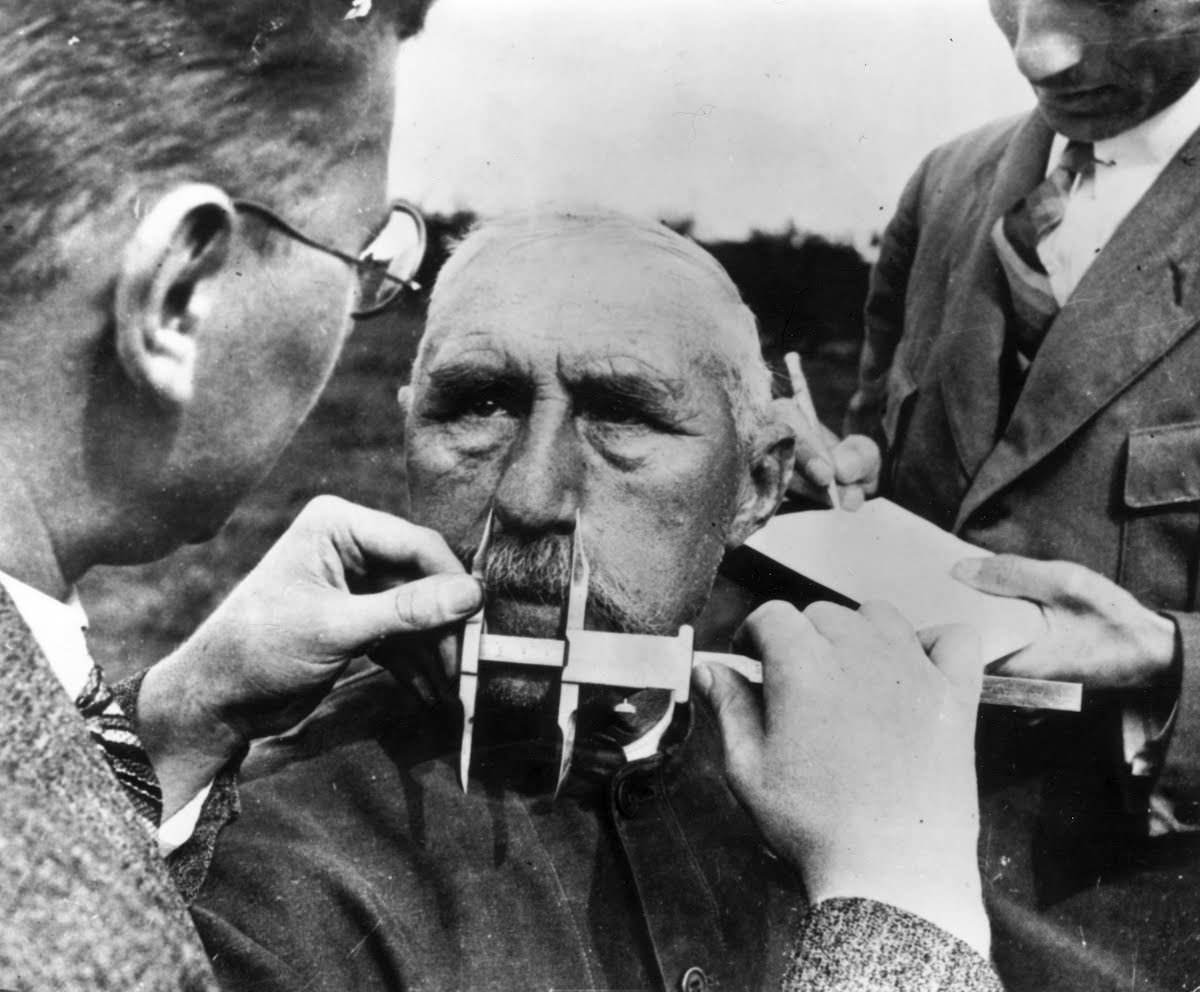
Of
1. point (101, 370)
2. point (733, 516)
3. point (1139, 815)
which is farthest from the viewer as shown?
point (101, 370)

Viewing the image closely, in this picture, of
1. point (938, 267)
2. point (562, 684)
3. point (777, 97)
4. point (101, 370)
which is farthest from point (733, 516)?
point (101, 370)

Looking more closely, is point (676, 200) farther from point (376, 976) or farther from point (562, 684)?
point (376, 976)

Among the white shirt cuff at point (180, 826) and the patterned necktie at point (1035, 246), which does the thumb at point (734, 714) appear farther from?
the white shirt cuff at point (180, 826)

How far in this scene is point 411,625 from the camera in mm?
2568

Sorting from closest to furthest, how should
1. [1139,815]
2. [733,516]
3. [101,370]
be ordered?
[1139,815] → [733,516] → [101,370]

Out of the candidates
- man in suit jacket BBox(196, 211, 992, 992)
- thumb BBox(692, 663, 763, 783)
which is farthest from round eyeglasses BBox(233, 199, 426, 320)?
thumb BBox(692, 663, 763, 783)

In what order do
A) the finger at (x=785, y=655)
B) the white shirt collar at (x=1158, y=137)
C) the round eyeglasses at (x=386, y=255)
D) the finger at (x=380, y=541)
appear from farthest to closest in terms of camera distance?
the round eyeglasses at (x=386, y=255) → the finger at (x=380, y=541) → the white shirt collar at (x=1158, y=137) → the finger at (x=785, y=655)

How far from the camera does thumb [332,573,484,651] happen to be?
2.56m

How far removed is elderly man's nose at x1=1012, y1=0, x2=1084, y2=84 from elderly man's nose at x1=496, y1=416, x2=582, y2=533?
3.73 feet

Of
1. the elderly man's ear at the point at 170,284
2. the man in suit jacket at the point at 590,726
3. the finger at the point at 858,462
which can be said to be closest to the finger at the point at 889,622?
the man in suit jacket at the point at 590,726

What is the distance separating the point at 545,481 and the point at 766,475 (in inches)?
17.5

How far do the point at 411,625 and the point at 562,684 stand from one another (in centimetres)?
31

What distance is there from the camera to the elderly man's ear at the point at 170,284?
111 inches

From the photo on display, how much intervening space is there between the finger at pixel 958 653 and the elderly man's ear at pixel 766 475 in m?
0.39
